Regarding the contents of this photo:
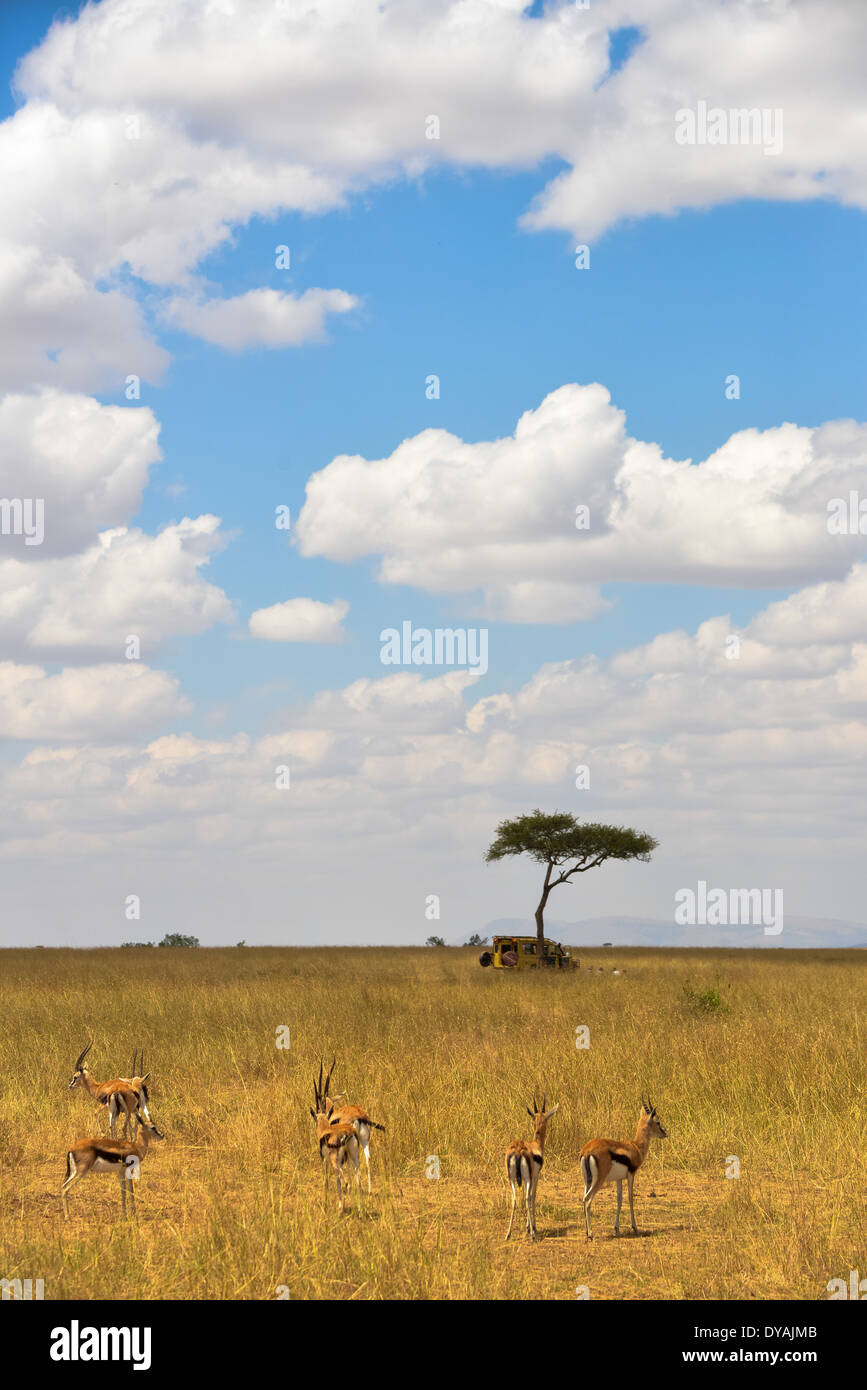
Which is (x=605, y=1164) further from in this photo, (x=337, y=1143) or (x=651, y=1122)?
(x=337, y=1143)

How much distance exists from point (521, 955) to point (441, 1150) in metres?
34.6

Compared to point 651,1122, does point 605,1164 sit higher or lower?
lower

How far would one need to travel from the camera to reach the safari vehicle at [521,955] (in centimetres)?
4522

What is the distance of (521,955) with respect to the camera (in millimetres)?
45906

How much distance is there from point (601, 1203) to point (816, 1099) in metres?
3.97

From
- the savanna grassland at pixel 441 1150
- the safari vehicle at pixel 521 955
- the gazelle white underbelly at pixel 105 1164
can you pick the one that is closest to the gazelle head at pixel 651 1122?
the savanna grassland at pixel 441 1150

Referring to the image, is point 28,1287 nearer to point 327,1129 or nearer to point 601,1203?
point 327,1129

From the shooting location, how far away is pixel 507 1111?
1301cm

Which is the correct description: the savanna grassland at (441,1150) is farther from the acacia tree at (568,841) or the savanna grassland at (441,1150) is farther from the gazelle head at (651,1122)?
the acacia tree at (568,841)

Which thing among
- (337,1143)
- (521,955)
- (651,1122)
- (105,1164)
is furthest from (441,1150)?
(521,955)

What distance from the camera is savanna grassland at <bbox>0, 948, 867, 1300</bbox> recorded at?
7.87 metres

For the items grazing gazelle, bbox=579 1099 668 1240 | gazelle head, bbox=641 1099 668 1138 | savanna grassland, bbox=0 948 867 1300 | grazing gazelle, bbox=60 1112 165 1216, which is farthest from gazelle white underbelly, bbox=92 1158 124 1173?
gazelle head, bbox=641 1099 668 1138

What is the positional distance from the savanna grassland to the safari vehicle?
2182 cm
